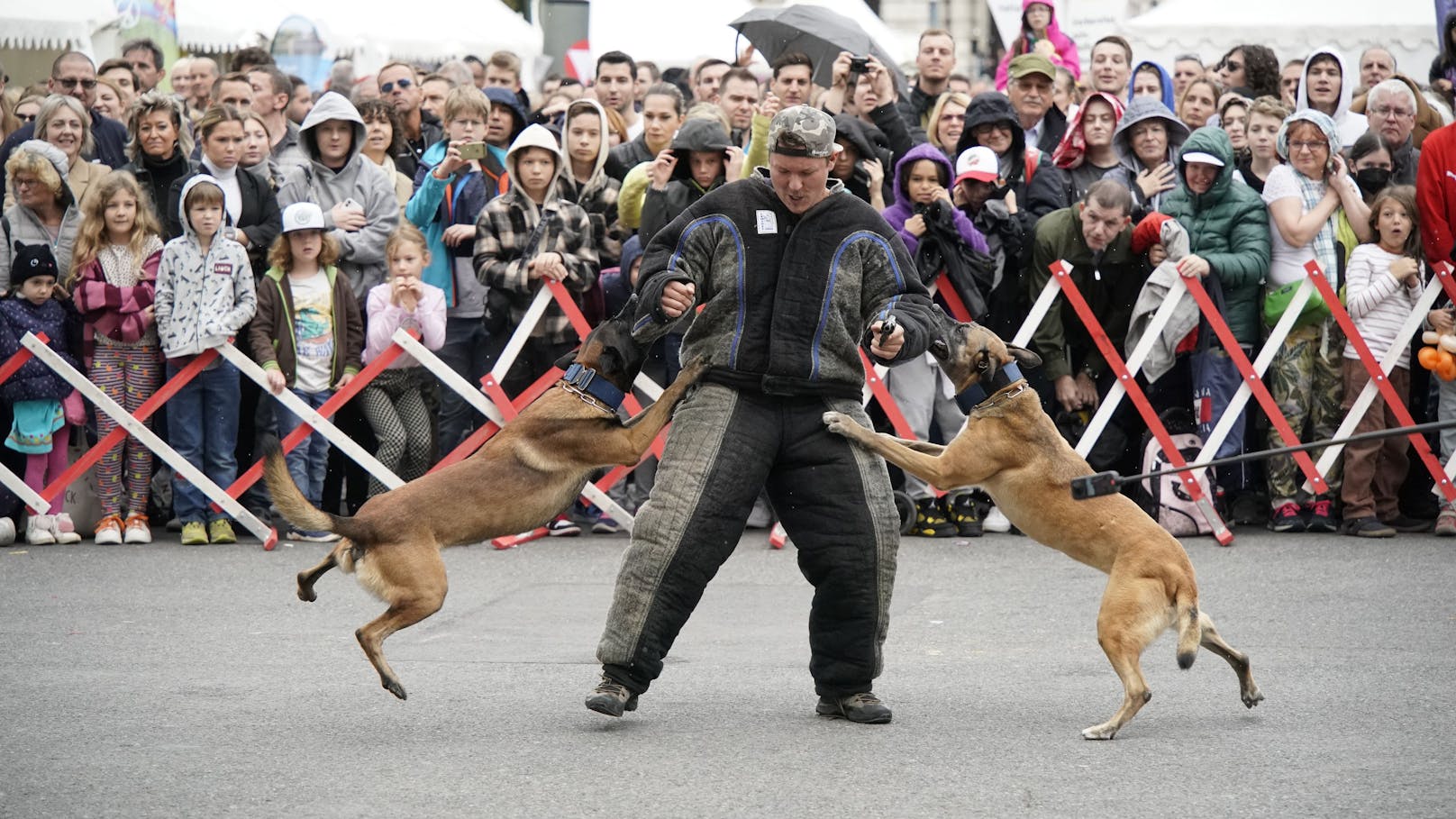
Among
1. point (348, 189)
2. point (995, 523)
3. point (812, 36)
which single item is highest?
point (812, 36)

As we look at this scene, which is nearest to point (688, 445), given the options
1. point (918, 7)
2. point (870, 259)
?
point (870, 259)

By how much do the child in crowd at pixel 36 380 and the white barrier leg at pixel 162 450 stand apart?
110 millimetres

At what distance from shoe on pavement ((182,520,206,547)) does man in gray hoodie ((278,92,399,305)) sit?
1.61 m

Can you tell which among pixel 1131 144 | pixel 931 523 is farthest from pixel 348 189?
pixel 1131 144

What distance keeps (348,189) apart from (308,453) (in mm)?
1689

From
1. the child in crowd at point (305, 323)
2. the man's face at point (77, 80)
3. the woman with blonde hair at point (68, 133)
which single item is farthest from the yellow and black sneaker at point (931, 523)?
the man's face at point (77, 80)

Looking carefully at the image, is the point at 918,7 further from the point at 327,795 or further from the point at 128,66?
the point at 327,795

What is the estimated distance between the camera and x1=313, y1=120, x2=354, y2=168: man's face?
9961 millimetres

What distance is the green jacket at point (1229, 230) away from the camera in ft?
30.0

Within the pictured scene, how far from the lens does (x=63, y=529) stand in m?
9.20

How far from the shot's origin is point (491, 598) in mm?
7840

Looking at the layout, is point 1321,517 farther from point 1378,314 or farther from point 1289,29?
point 1289,29

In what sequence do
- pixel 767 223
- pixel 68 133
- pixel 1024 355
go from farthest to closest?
pixel 68 133 < pixel 1024 355 < pixel 767 223

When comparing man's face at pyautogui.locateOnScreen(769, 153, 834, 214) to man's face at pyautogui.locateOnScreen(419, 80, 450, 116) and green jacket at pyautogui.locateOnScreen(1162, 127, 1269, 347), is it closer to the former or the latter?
green jacket at pyautogui.locateOnScreen(1162, 127, 1269, 347)
